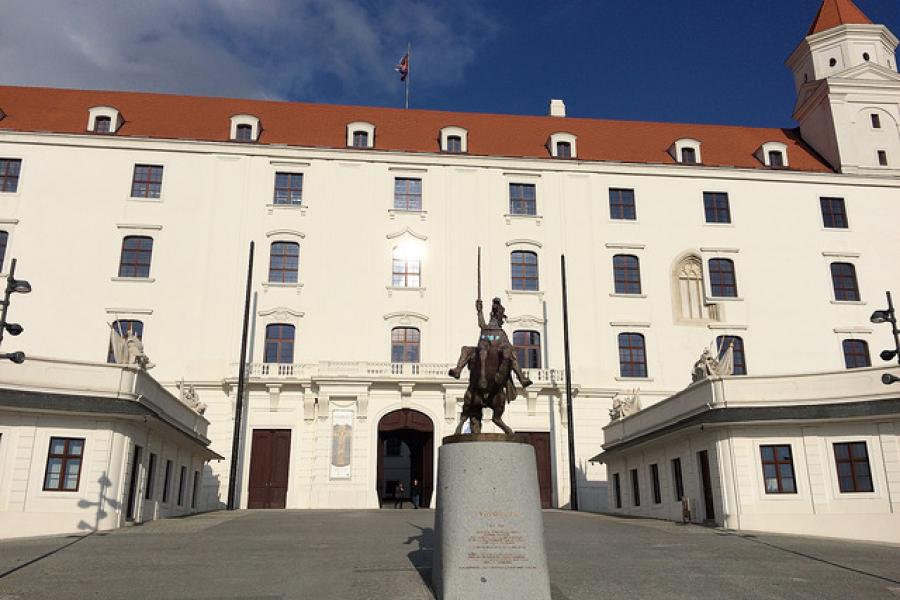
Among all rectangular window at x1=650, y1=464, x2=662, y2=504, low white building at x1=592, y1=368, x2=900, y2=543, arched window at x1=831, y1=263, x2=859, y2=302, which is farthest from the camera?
arched window at x1=831, y1=263, x2=859, y2=302

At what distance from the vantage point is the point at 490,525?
10.7 m

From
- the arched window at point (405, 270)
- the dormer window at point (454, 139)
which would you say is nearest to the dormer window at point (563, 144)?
the dormer window at point (454, 139)

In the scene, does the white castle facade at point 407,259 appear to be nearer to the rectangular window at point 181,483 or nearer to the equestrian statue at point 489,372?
the rectangular window at point 181,483

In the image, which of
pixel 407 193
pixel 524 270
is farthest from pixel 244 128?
pixel 524 270

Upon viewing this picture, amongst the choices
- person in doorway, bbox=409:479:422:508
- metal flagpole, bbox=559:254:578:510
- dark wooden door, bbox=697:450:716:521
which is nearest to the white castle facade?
person in doorway, bbox=409:479:422:508

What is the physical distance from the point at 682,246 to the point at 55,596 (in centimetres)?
3809

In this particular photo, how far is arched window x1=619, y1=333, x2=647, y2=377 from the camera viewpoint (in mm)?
41188

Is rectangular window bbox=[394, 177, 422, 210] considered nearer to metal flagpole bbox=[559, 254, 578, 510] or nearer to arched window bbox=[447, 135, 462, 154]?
arched window bbox=[447, 135, 462, 154]

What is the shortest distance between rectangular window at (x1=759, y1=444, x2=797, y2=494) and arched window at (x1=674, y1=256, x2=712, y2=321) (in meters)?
19.5

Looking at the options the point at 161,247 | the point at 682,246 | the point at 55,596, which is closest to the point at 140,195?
the point at 161,247

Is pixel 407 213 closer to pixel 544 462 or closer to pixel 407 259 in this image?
pixel 407 259

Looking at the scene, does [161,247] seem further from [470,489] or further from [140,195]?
[470,489]

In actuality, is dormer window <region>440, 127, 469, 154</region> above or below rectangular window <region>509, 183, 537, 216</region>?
above

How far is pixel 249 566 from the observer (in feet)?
45.6
